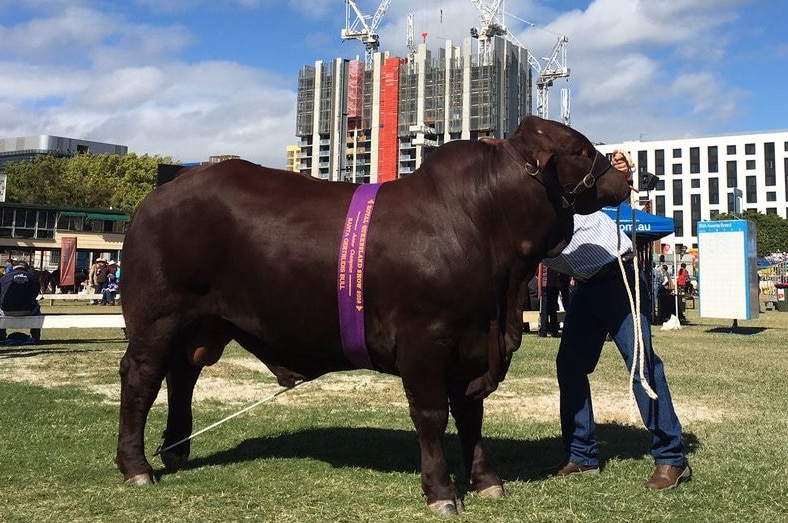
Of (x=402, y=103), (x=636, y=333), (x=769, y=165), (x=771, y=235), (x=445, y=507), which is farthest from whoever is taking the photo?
(x=402, y=103)

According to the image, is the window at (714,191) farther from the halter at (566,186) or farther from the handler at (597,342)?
the halter at (566,186)

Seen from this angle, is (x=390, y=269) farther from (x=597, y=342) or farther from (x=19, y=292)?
(x=19, y=292)

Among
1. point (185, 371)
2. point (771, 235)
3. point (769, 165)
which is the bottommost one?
point (185, 371)

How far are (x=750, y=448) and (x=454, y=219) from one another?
3.65 metres

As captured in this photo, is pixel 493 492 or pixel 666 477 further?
pixel 666 477

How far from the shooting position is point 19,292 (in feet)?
48.3

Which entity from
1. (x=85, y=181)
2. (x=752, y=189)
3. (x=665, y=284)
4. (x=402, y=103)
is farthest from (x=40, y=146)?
(x=665, y=284)

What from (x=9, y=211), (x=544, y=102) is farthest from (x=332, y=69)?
(x=9, y=211)

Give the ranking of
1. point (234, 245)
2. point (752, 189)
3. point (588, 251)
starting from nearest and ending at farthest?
1. point (234, 245)
2. point (588, 251)
3. point (752, 189)

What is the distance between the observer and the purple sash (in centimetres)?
441

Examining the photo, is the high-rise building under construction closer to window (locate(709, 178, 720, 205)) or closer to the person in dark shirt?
window (locate(709, 178, 720, 205))

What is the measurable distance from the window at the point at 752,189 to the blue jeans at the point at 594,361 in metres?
125

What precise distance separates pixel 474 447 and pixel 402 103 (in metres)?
144

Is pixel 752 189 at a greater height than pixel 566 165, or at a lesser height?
greater
